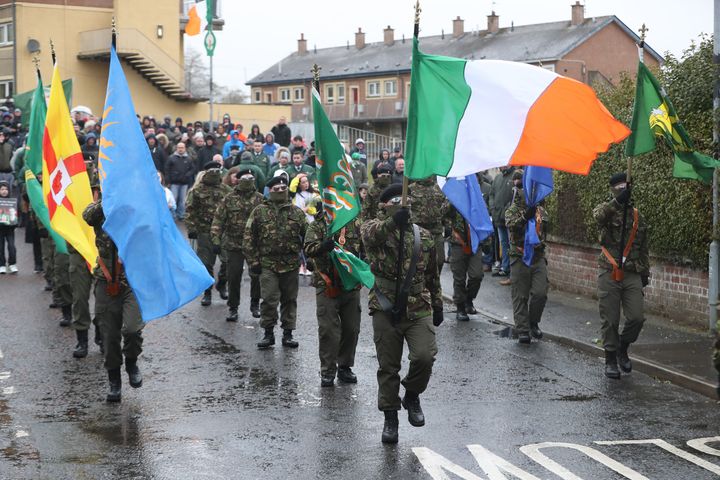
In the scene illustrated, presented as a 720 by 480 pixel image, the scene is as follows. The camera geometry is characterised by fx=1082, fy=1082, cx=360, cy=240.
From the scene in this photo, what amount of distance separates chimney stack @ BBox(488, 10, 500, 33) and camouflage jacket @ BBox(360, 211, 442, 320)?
65277mm

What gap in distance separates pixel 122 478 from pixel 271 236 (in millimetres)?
5030

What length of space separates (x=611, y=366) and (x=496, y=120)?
3.43m

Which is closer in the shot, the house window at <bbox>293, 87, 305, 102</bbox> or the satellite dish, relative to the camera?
the satellite dish

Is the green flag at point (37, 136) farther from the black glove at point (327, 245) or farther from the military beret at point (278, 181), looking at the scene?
the black glove at point (327, 245)

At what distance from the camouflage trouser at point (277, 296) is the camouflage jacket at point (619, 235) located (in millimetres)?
3527

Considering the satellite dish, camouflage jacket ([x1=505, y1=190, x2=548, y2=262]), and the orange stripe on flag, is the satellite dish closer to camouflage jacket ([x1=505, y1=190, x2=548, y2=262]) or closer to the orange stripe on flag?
camouflage jacket ([x1=505, y1=190, x2=548, y2=262])

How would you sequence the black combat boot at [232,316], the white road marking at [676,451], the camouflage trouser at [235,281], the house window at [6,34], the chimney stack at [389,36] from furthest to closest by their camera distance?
the chimney stack at [389,36], the house window at [6,34], the camouflage trouser at [235,281], the black combat boot at [232,316], the white road marking at [676,451]

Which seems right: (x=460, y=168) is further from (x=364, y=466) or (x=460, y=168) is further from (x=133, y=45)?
(x=133, y=45)

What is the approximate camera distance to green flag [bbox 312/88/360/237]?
9828 millimetres

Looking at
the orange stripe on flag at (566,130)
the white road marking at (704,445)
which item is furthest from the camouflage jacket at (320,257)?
the white road marking at (704,445)

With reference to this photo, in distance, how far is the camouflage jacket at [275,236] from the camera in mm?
12078

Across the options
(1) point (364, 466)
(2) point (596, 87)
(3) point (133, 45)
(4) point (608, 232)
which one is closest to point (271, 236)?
(4) point (608, 232)

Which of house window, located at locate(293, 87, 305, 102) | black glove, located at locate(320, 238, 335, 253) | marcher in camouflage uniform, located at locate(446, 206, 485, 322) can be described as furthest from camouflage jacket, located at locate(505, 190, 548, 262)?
house window, located at locate(293, 87, 305, 102)

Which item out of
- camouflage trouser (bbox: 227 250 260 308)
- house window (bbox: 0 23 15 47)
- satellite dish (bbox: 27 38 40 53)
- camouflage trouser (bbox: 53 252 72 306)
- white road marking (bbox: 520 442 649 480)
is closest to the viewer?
white road marking (bbox: 520 442 649 480)
